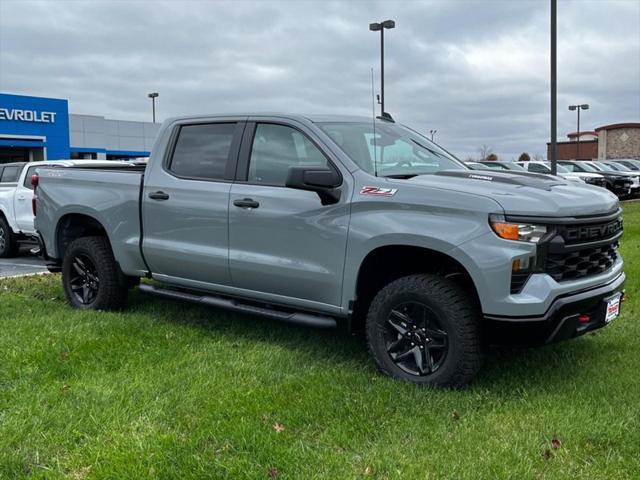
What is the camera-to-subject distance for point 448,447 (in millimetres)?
3582

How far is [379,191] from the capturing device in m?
4.56

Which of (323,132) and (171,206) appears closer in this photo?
(323,132)

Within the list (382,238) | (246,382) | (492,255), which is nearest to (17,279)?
(246,382)

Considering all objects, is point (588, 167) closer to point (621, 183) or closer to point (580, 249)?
point (621, 183)

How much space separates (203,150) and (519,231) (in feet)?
9.41

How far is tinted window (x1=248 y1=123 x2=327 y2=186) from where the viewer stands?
510 cm

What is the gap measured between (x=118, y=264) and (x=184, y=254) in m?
0.99

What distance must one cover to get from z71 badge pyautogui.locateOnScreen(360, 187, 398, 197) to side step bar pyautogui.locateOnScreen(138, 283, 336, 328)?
38.2 inches

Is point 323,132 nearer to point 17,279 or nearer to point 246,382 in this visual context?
point 246,382

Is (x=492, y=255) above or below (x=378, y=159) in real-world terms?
below

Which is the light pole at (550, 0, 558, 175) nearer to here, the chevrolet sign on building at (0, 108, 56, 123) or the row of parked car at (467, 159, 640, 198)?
the row of parked car at (467, 159, 640, 198)

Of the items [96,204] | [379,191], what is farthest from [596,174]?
[379,191]

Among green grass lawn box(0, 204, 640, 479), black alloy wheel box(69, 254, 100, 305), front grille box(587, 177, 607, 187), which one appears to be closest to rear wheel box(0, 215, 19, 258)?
black alloy wheel box(69, 254, 100, 305)

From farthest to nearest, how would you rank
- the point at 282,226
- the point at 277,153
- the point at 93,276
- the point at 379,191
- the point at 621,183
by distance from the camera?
the point at 621,183, the point at 93,276, the point at 277,153, the point at 282,226, the point at 379,191
